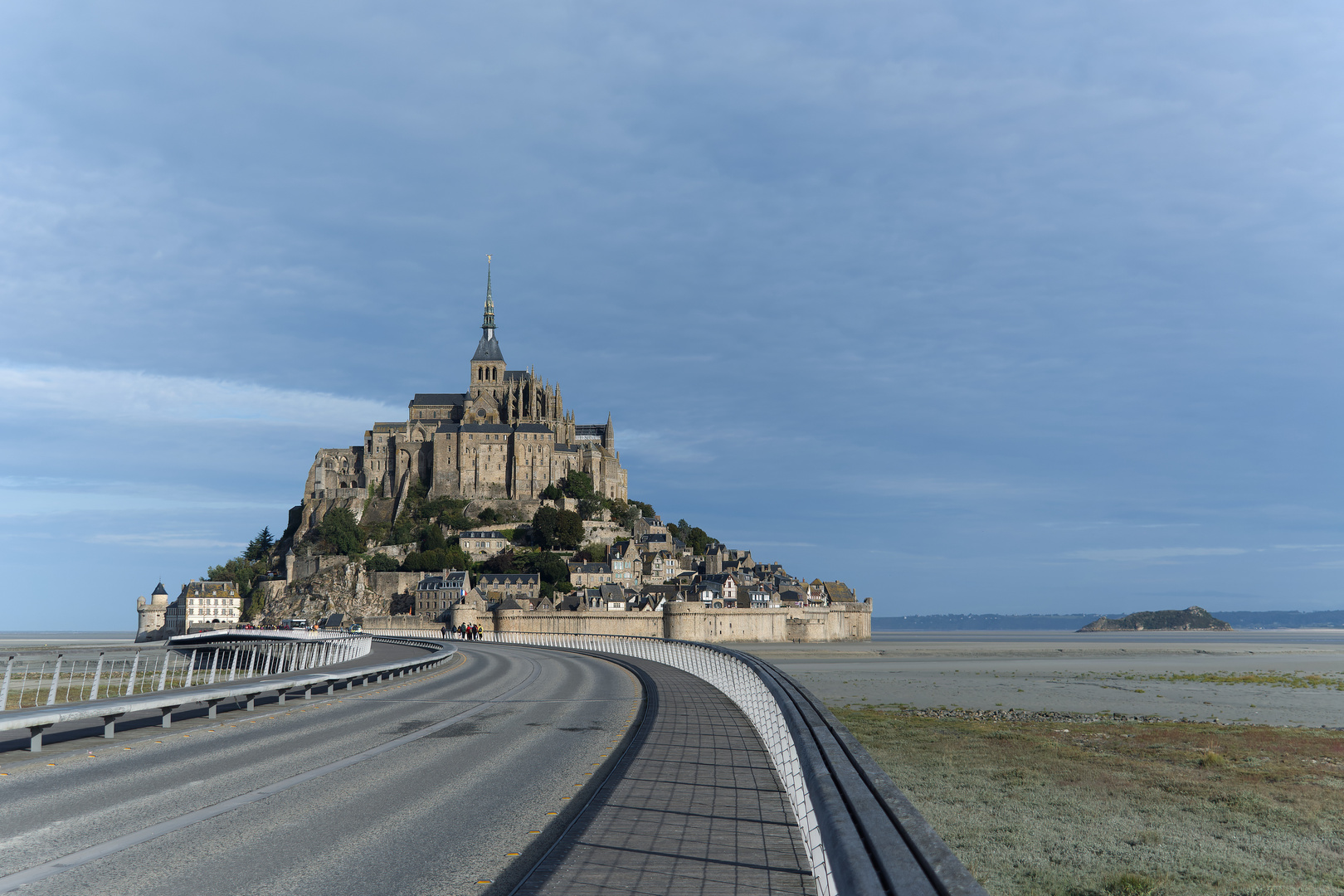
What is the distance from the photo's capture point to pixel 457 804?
426 inches

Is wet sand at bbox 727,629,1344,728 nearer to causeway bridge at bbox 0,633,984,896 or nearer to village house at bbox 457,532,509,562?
causeway bridge at bbox 0,633,984,896

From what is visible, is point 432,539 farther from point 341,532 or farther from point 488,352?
point 488,352

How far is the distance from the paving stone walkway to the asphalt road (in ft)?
1.56

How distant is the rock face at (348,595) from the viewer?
135 m

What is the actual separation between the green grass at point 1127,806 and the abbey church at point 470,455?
138032 millimetres

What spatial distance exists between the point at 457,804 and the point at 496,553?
137m

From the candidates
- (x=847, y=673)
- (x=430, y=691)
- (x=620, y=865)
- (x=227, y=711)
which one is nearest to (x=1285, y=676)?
(x=847, y=673)

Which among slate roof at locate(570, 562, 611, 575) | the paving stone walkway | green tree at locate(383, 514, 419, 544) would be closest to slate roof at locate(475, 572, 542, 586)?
slate roof at locate(570, 562, 611, 575)

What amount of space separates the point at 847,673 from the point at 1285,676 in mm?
30227

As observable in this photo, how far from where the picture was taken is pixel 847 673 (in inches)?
2564

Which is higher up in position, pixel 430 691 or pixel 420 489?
pixel 420 489

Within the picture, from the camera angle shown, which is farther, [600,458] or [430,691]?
[600,458]

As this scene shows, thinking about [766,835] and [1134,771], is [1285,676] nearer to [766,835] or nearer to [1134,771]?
[1134,771]

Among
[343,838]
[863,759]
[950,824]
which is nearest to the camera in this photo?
[863,759]
